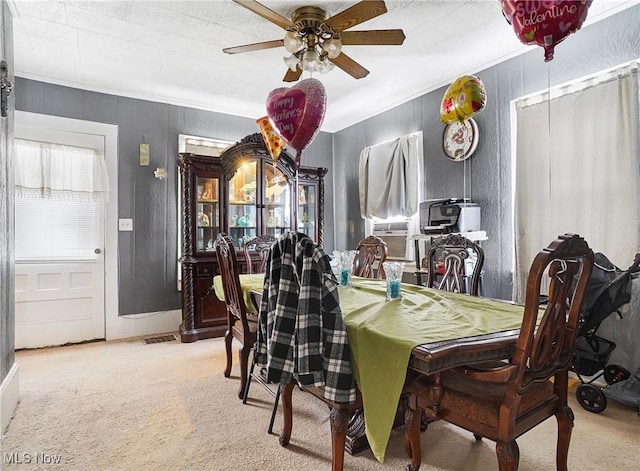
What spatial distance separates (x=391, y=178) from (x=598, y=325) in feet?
8.05

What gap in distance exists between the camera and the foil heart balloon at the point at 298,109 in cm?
226

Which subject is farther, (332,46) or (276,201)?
(276,201)

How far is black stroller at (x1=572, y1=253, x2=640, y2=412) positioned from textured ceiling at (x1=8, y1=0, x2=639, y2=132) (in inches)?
66.9

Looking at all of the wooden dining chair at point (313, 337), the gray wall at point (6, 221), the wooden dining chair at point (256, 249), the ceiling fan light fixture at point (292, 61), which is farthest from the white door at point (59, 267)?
the wooden dining chair at point (313, 337)

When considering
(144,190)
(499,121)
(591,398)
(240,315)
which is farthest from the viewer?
(144,190)

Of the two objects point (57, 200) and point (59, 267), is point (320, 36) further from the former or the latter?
point (59, 267)

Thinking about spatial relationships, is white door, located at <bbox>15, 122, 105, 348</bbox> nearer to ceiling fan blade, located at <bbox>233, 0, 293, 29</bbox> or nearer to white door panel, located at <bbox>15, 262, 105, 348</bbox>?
white door panel, located at <bbox>15, 262, 105, 348</bbox>

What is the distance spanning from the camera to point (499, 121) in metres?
3.12

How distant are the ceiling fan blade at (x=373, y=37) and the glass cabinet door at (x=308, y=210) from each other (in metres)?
2.37

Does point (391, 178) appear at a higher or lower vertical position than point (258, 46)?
lower

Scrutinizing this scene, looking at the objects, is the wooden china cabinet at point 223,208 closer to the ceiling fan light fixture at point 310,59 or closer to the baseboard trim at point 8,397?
the baseboard trim at point 8,397

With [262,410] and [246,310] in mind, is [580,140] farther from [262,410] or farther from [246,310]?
[262,410]

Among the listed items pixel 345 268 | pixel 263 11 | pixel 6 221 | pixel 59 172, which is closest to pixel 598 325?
Answer: pixel 345 268

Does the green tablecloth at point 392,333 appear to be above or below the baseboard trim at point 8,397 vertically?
above
